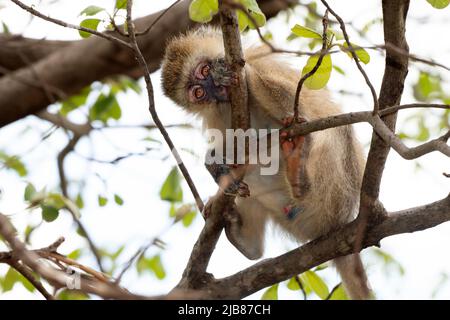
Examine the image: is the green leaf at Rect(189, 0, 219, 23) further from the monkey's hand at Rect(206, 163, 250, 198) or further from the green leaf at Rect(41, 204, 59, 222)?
the green leaf at Rect(41, 204, 59, 222)

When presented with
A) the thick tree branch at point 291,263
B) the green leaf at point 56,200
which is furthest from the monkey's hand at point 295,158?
the green leaf at point 56,200

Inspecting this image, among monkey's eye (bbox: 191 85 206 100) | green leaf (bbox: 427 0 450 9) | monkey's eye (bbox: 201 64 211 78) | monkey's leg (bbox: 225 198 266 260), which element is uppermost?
monkey's eye (bbox: 201 64 211 78)

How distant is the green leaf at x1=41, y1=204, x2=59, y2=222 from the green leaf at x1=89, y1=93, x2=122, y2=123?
2290mm

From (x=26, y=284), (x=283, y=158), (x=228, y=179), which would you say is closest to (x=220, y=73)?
(x=283, y=158)

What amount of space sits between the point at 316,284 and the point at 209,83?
151 cm

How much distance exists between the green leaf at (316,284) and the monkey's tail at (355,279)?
131 millimetres

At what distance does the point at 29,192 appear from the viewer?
12.4ft

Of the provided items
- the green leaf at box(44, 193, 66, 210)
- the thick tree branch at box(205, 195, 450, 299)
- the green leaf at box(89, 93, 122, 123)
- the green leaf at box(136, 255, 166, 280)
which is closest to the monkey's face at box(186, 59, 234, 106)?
the green leaf at box(89, 93, 122, 123)

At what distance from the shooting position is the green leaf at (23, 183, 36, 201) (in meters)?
3.75

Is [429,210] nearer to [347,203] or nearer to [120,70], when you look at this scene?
[347,203]

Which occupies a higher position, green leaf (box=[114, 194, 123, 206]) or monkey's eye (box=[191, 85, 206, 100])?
monkey's eye (box=[191, 85, 206, 100])

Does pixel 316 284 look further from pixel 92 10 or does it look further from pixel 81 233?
pixel 92 10

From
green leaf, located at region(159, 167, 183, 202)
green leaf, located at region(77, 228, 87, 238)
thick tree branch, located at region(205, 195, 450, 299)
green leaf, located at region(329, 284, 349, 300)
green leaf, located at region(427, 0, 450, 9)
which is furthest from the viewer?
green leaf, located at region(159, 167, 183, 202)
